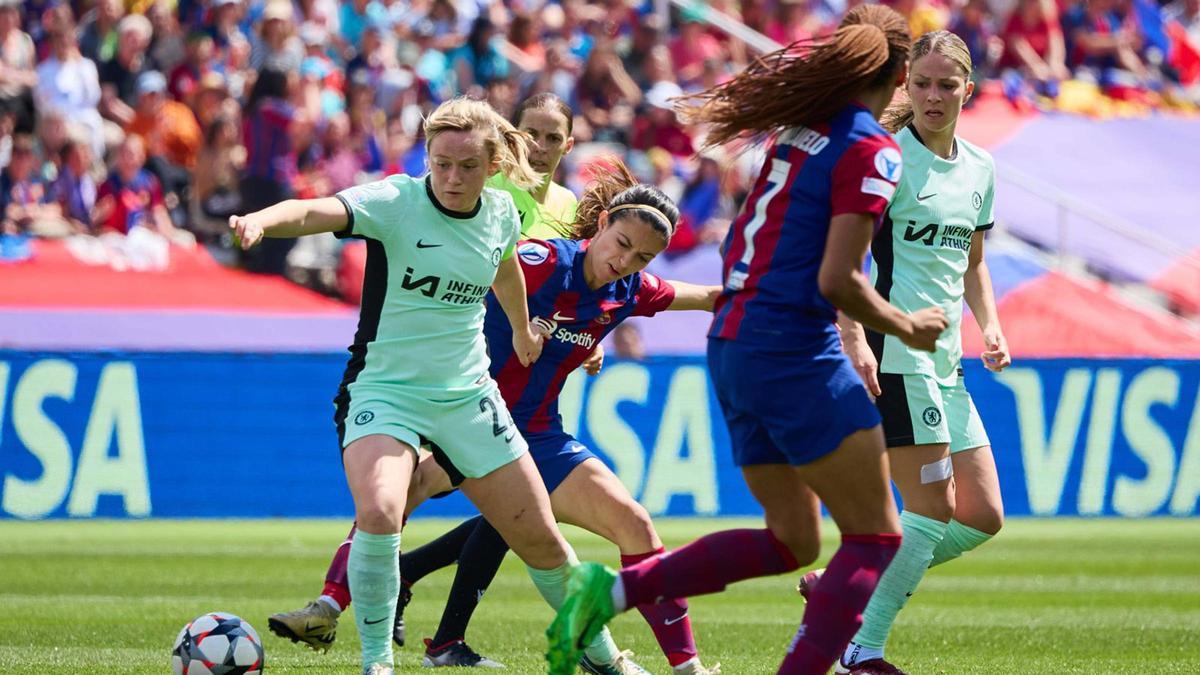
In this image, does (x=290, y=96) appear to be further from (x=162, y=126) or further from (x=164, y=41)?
(x=164, y=41)

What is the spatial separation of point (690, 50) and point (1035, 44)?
4.91 m

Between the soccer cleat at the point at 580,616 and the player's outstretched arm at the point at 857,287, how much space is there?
1107 mm

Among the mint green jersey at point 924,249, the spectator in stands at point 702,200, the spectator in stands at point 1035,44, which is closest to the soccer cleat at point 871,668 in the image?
the mint green jersey at point 924,249

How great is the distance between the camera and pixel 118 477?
46.8 feet

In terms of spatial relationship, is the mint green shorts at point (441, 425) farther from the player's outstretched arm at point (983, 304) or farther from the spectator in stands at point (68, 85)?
the spectator in stands at point (68, 85)

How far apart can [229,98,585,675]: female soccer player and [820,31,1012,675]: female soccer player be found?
1.33 meters

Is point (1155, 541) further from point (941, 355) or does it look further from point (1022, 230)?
point (941, 355)

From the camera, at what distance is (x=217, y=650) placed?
6340mm

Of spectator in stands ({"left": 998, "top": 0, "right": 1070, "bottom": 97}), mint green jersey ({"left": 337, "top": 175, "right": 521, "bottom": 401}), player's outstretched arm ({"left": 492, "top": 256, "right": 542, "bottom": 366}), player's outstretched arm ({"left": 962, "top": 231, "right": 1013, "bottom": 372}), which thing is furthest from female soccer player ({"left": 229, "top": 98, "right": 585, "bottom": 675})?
spectator in stands ({"left": 998, "top": 0, "right": 1070, "bottom": 97})

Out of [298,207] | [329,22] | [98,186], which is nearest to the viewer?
[298,207]

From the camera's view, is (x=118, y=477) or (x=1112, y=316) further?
(x=1112, y=316)

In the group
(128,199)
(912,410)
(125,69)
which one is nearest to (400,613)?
(912,410)

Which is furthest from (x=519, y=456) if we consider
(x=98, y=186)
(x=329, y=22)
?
(x=329, y=22)

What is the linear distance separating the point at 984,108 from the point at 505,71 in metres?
6.17
